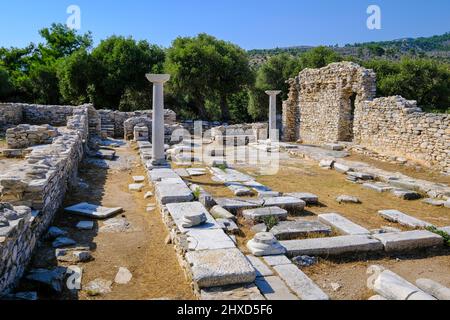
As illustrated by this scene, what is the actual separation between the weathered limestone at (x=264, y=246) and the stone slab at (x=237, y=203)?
2127mm

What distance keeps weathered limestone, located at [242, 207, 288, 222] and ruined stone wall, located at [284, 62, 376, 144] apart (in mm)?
11603

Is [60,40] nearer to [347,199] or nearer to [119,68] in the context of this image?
[119,68]

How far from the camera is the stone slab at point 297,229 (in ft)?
23.1

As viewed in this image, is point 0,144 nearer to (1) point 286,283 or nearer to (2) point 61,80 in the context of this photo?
(1) point 286,283

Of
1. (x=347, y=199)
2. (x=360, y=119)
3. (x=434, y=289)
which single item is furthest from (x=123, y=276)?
(x=360, y=119)

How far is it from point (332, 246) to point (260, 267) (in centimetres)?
145

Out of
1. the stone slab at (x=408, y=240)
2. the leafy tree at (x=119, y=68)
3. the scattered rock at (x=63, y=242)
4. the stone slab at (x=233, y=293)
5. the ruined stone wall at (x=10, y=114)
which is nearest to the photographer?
the stone slab at (x=233, y=293)

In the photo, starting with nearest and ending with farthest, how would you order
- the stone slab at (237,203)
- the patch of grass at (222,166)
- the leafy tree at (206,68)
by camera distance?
the stone slab at (237,203) < the patch of grass at (222,166) < the leafy tree at (206,68)

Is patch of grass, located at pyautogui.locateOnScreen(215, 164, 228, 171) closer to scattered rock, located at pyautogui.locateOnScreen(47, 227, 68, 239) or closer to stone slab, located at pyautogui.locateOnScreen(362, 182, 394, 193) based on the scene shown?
stone slab, located at pyautogui.locateOnScreen(362, 182, 394, 193)

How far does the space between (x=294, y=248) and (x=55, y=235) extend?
154 inches

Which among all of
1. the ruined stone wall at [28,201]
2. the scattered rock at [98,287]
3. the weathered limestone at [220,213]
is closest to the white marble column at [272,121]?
the ruined stone wall at [28,201]

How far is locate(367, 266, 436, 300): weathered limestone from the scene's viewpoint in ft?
15.0

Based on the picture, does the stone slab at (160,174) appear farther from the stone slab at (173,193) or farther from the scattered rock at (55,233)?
the scattered rock at (55,233)

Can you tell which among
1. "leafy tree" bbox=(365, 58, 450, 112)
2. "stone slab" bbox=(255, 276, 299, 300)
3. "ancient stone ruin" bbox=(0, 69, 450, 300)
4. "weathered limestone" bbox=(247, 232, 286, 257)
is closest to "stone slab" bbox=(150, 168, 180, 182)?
"ancient stone ruin" bbox=(0, 69, 450, 300)
